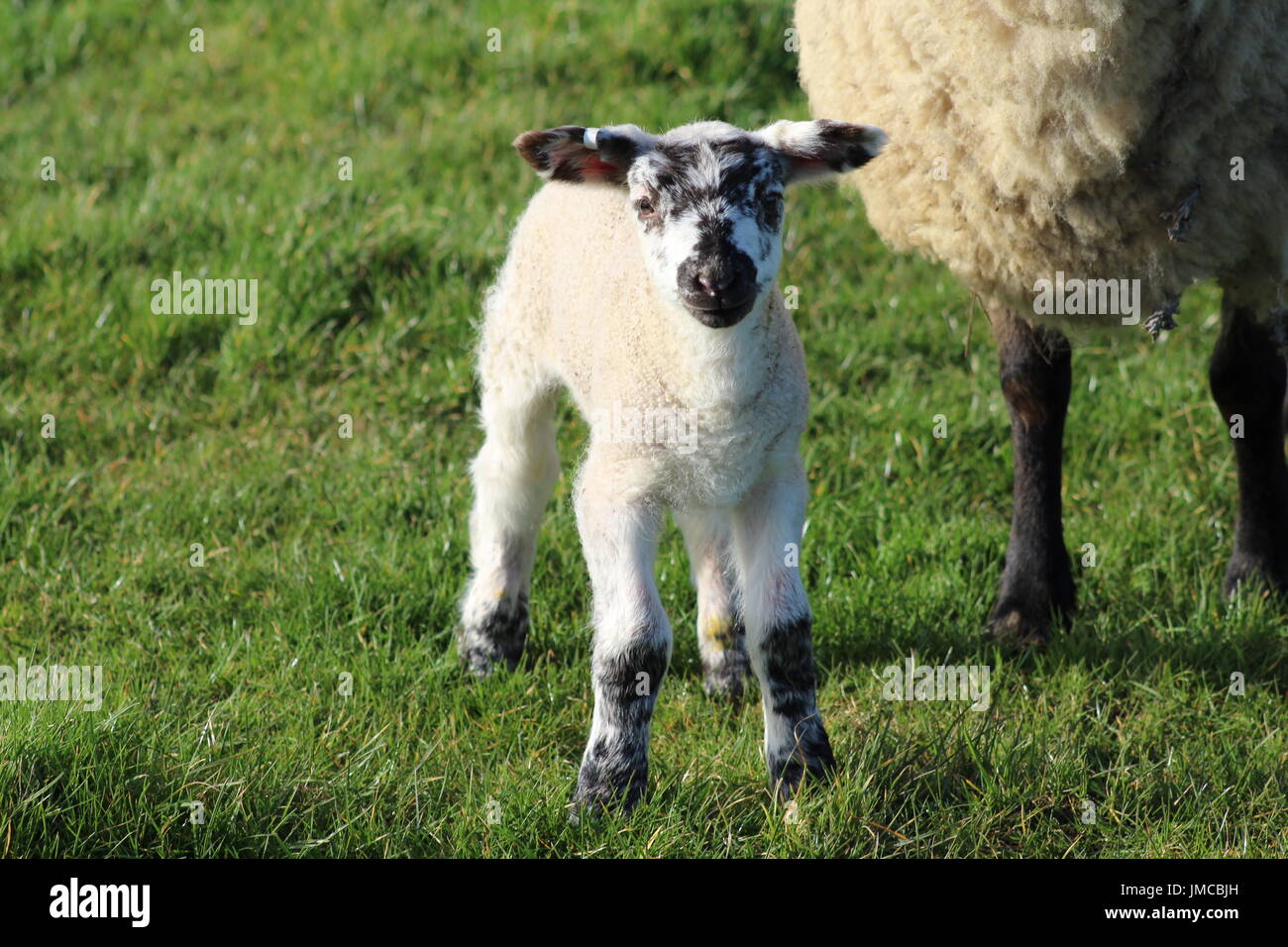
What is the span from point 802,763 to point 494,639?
1.22 m

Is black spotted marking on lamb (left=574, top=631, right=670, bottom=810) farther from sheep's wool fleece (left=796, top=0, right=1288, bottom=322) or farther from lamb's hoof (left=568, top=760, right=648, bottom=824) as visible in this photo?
sheep's wool fleece (left=796, top=0, right=1288, bottom=322)

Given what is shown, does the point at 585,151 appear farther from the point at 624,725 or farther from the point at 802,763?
the point at 802,763

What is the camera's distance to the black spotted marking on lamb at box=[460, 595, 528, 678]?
460 cm

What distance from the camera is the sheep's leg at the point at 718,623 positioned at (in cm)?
443

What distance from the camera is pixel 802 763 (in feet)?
12.4

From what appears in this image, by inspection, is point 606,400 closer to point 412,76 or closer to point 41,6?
point 412,76

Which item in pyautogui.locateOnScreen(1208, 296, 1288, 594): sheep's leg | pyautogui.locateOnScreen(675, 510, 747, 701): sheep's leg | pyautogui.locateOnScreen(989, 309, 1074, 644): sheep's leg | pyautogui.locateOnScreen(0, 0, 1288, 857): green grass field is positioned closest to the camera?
pyautogui.locateOnScreen(0, 0, 1288, 857): green grass field

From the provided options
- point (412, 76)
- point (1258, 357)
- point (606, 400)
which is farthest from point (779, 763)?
point (412, 76)

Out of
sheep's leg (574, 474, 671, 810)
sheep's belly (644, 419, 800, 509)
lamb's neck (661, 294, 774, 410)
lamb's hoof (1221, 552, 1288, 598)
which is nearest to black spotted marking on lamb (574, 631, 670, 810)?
sheep's leg (574, 474, 671, 810)

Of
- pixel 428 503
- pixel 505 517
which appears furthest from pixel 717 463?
pixel 428 503

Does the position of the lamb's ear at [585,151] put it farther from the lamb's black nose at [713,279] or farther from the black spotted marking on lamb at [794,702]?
the black spotted marking on lamb at [794,702]

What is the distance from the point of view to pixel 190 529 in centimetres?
522

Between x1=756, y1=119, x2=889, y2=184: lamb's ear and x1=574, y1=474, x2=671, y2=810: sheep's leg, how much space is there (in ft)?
2.91

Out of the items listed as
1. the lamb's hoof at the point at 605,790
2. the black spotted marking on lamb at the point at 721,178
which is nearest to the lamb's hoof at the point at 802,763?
the lamb's hoof at the point at 605,790
